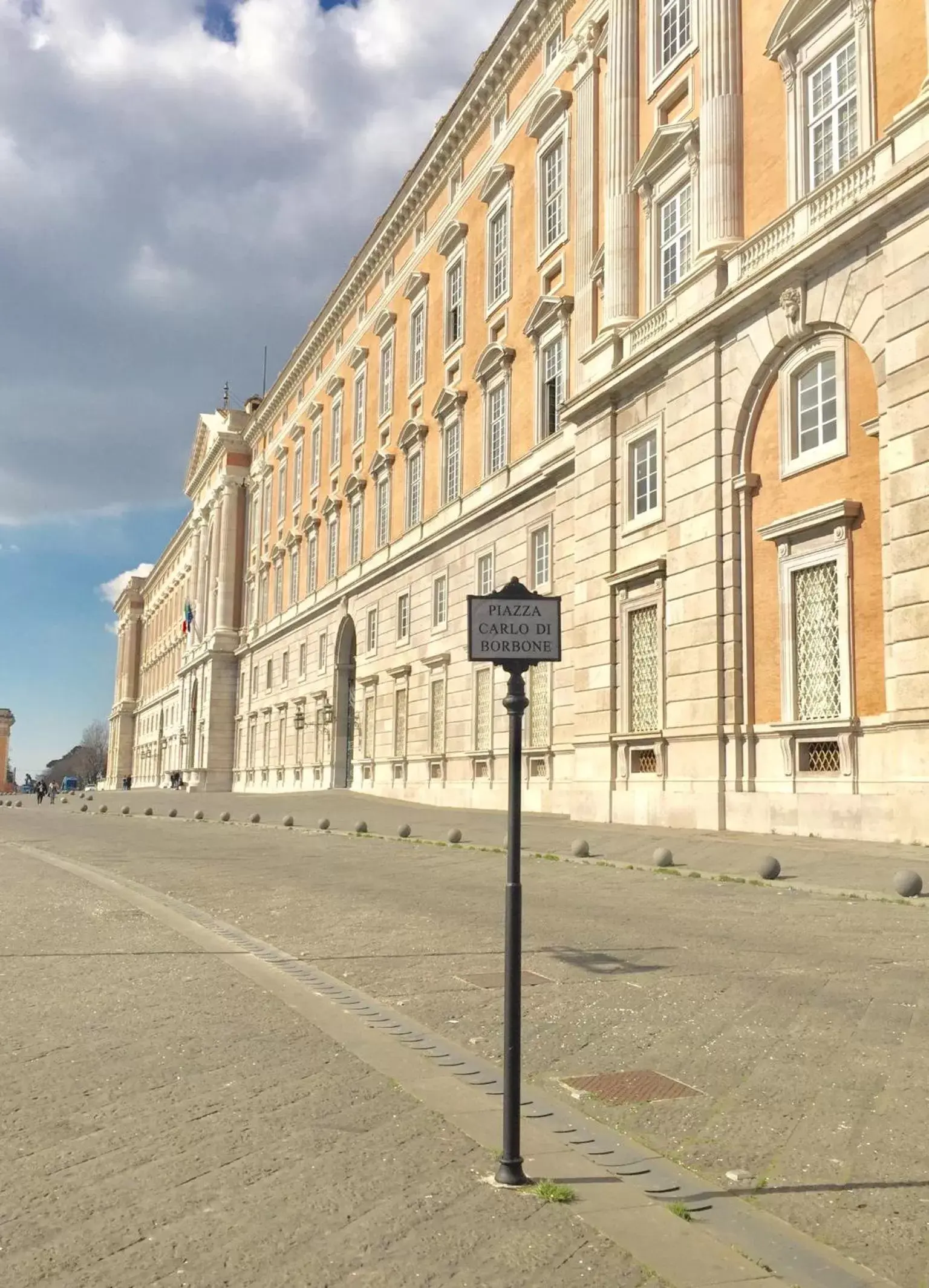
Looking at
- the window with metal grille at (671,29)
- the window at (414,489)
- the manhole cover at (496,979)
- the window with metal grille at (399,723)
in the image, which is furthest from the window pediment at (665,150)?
the window with metal grille at (399,723)

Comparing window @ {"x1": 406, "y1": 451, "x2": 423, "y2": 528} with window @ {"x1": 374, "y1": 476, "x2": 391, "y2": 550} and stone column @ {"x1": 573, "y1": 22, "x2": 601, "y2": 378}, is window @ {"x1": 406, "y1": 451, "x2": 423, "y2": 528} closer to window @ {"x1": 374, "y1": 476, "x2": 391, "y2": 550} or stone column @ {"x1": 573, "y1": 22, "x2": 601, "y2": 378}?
window @ {"x1": 374, "y1": 476, "x2": 391, "y2": 550}

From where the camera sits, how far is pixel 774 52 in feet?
69.9

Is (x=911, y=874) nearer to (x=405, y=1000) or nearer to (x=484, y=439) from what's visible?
(x=405, y=1000)

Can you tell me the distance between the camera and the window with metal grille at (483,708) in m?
33.3

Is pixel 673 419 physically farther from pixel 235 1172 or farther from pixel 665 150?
pixel 235 1172

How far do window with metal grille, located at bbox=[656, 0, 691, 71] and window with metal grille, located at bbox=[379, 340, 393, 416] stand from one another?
69.7 feet

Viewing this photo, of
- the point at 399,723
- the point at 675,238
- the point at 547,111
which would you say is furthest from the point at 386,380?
the point at 675,238

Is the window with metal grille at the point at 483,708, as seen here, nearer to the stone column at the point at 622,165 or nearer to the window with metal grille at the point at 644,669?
the window with metal grille at the point at 644,669

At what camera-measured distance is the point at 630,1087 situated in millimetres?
5812

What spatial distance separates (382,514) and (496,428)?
11359mm

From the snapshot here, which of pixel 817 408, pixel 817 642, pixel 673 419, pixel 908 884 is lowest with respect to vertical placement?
pixel 908 884

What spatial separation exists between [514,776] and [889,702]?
45.0 ft

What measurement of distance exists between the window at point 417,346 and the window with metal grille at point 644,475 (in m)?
18.3

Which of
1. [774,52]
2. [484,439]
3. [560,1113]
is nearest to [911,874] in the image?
[560,1113]
